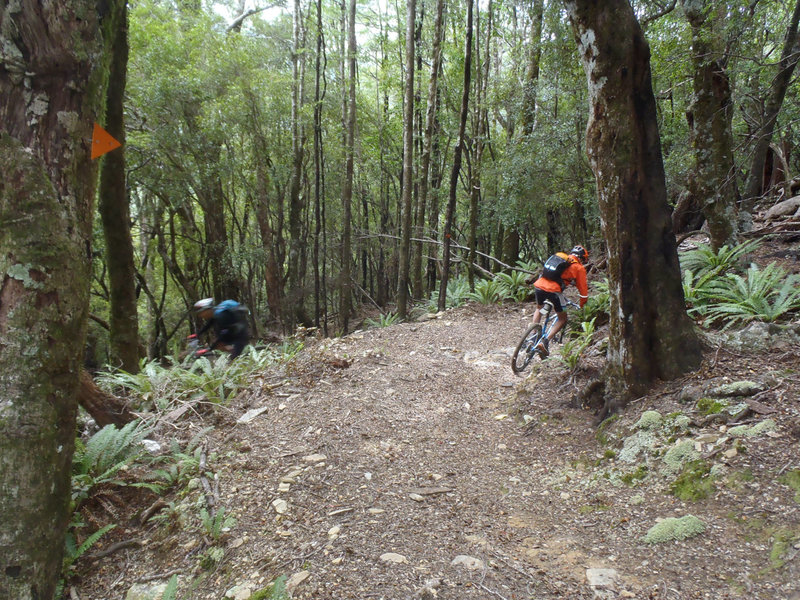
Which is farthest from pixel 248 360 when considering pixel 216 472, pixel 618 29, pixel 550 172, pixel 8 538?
pixel 550 172

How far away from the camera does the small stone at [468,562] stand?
2697 mm

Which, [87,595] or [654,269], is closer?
[87,595]

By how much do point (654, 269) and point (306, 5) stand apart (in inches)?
726

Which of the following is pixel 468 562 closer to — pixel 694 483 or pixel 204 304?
pixel 694 483

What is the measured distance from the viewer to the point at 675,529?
2738 mm

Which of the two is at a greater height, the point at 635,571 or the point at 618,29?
the point at 618,29

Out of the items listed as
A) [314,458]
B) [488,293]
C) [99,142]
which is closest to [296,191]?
[488,293]

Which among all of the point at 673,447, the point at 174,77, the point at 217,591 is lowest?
the point at 217,591

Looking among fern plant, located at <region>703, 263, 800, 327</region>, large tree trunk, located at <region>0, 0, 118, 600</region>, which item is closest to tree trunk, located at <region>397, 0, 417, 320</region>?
fern plant, located at <region>703, 263, 800, 327</region>

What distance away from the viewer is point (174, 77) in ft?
42.9

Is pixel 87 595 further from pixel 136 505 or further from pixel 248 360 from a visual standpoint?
pixel 248 360

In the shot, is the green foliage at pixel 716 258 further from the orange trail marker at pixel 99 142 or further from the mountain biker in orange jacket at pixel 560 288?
the orange trail marker at pixel 99 142

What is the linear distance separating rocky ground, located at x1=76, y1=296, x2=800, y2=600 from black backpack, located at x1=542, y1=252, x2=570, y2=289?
1.33 meters

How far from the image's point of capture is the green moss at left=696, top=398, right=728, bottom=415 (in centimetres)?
358
